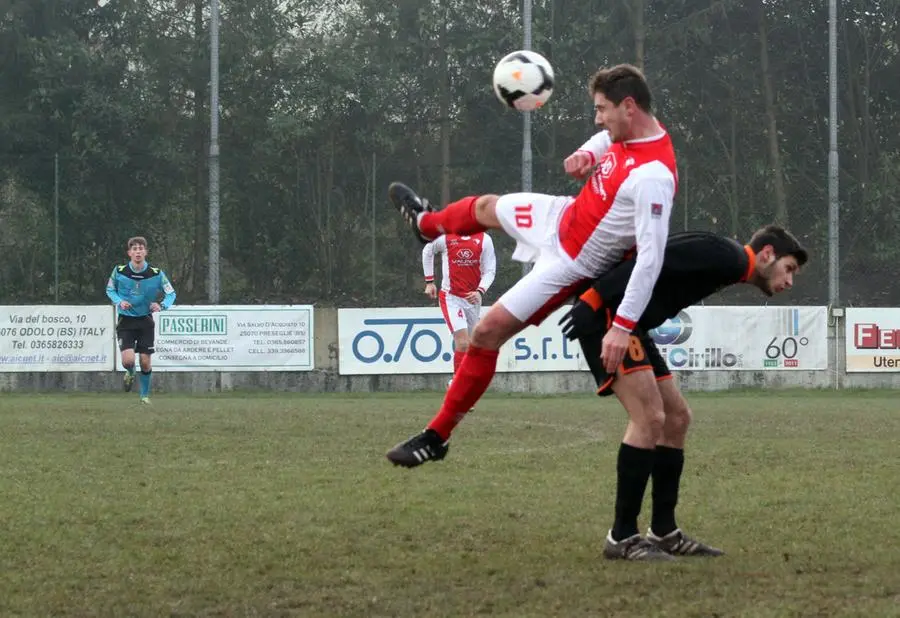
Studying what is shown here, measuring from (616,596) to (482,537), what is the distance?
58.6 inches

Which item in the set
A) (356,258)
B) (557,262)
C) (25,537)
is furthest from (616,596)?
(356,258)

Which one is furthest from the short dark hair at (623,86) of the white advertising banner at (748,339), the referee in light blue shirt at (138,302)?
the white advertising banner at (748,339)

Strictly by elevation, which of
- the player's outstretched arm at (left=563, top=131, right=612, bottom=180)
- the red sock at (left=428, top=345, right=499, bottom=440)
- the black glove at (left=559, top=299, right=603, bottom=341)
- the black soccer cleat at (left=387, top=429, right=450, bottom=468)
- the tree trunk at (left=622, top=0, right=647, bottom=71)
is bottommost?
the black soccer cleat at (left=387, top=429, right=450, bottom=468)

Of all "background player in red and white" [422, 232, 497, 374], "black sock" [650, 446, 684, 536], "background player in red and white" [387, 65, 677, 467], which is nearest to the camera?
"background player in red and white" [387, 65, 677, 467]

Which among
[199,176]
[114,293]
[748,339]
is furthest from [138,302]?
[748,339]

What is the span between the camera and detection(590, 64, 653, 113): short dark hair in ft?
20.2

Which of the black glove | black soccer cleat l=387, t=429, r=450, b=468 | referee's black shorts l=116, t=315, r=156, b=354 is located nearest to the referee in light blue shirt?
referee's black shorts l=116, t=315, r=156, b=354

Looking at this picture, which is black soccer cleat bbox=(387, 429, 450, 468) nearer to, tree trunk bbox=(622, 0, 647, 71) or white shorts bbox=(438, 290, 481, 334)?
white shorts bbox=(438, 290, 481, 334)

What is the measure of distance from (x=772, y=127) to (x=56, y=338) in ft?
44.2

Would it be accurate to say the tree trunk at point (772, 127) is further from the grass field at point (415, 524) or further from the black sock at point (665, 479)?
the black sock at point (665, 479)

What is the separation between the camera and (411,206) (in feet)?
23.3

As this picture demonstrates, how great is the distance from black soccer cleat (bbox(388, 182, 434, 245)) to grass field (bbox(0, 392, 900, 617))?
4.82 ft

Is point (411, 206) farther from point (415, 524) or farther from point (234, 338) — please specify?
point (234, 338)

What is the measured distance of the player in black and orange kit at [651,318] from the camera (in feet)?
20.6
